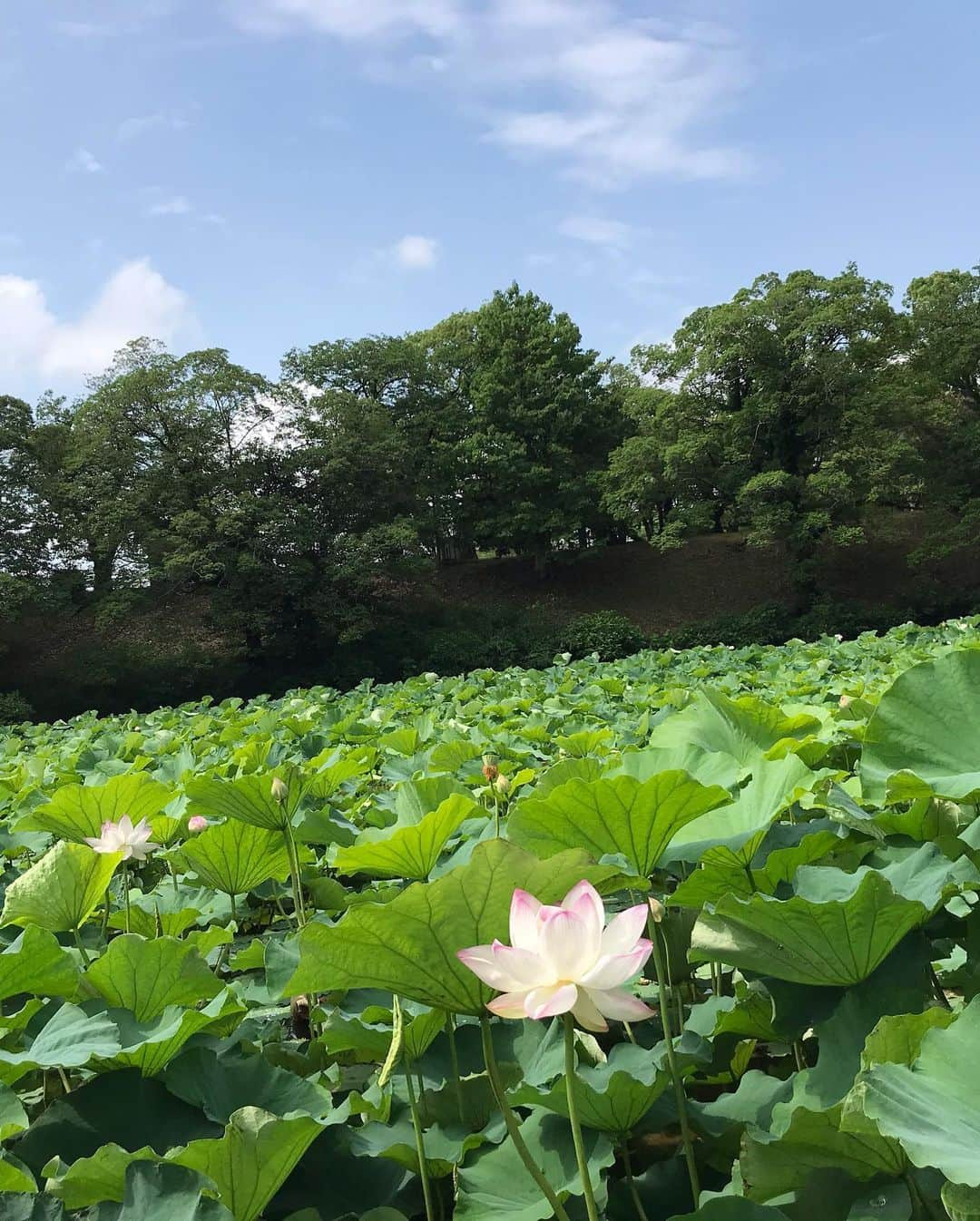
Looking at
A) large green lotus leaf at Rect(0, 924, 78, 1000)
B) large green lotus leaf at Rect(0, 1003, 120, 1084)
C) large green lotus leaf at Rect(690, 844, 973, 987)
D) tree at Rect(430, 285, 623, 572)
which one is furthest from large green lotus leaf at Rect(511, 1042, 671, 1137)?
tree at Rect(430, 285, 623, 572)

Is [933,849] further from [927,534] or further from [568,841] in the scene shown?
[927,534]

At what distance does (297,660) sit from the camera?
18875 millimetres

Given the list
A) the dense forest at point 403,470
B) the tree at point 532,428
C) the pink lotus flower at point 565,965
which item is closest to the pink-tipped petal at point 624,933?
the pink lotus flower at point 565,965

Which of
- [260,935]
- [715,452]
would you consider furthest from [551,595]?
[260,935]

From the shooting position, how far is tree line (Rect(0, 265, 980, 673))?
17.7 m

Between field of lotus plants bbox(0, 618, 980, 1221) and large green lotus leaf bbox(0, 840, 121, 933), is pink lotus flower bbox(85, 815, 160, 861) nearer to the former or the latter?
field of lotus plants bbox(0, 618, 980, 1221)

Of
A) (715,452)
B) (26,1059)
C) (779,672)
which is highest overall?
(715,452)

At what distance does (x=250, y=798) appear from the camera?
123 cm

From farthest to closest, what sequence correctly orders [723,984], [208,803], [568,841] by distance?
[208,803] < [723,984] < [568,841]

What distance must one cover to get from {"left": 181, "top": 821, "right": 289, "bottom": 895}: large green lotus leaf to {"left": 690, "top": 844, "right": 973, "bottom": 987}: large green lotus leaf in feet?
2.38

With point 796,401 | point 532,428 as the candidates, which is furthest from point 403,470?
point 796,401

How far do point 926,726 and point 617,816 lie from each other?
17.4 inches

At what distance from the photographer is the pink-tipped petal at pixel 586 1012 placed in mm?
506

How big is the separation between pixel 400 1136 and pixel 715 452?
20.1 meters
